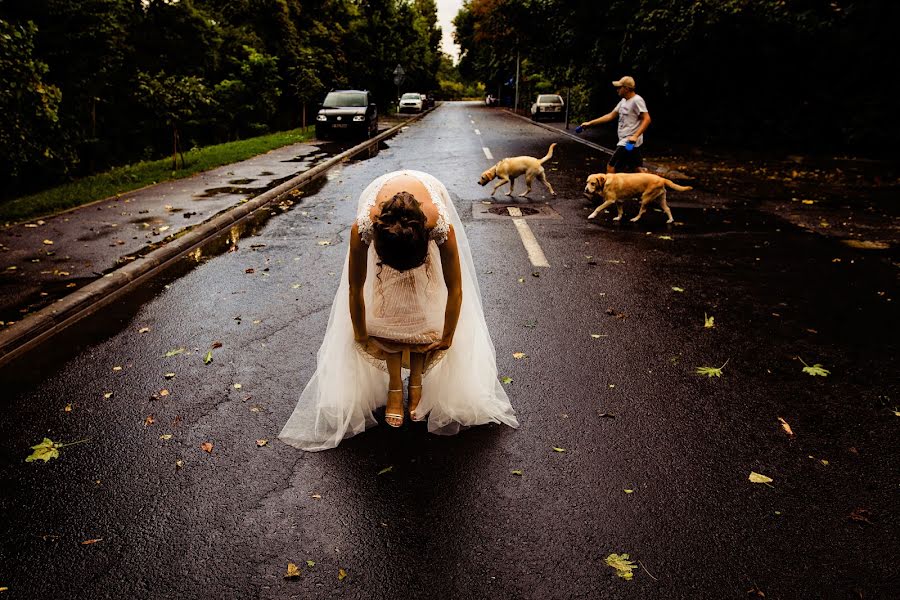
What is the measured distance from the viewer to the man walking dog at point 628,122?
388 inches

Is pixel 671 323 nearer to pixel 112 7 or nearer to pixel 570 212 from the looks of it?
pixel 570 212

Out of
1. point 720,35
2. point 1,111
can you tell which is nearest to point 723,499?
point 1,111

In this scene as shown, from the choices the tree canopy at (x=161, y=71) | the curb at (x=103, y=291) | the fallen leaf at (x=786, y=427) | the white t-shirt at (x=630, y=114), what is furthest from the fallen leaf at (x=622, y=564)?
the tree canopy at (x=161, y=71)

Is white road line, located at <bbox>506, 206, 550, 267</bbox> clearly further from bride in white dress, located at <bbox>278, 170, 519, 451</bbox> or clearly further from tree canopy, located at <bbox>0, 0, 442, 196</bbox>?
tree canopy, located at <bbox>0, 0, 442, 196</bbox>

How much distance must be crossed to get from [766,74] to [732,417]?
62.4ft

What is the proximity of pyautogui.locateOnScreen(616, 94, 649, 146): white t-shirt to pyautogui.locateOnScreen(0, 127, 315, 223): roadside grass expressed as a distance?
9403 millimetres

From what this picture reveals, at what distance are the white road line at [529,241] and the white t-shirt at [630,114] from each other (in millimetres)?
Answer: 2285

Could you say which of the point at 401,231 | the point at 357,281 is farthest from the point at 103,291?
the point at 401,231

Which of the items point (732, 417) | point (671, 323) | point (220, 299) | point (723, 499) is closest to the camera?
point (723, 499)

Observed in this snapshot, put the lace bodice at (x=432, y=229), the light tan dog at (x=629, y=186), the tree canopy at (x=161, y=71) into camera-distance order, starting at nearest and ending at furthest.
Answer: the lace bodice at (x=432, y=229)
the light tan dog at (x=629, y=186)
the tree canopy at (x=161, y=71)

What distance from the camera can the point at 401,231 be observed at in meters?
2.80

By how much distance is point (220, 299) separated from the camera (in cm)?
596

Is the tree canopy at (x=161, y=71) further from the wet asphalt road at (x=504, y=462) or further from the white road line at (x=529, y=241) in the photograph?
the white road line at (x=529, y=241)

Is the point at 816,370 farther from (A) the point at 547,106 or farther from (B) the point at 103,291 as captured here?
(A) the point at 547,106
